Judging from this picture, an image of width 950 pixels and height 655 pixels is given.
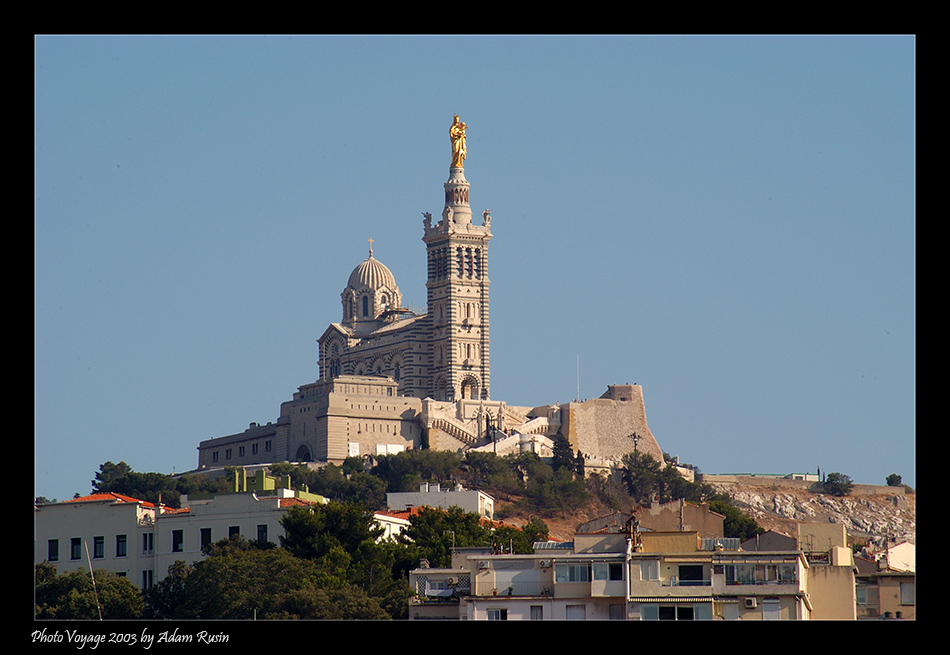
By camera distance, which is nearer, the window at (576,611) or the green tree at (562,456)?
the window at (576,611)

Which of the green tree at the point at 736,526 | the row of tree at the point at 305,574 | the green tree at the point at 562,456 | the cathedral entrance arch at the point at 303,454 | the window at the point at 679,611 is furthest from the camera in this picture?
the green tree at the point at 562,456

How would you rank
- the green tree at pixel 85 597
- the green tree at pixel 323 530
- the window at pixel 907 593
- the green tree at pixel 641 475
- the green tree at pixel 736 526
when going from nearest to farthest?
the window at pixel 907 593, the green tree at pixel 85 597, the green tree at pixel 323 530, the green tree at pixel 736 526, the green tree at pixel 641 475

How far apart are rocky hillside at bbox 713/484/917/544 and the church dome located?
3738cm

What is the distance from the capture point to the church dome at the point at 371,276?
6634 inches

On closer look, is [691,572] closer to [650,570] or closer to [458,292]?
[650,570]

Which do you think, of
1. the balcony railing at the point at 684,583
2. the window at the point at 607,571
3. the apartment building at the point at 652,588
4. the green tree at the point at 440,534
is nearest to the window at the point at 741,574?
the apartment building at the point at 652,588

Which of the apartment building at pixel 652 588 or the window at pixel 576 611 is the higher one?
the apartment building at pixel 652 588

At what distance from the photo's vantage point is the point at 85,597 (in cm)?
5844

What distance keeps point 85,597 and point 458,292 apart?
100478 millimetres

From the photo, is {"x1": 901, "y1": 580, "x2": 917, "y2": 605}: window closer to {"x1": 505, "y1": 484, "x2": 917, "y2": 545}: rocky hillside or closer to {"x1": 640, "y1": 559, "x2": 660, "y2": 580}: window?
{"x1": 640, "y1": 559, "x2": 660, "y2": 580}: window

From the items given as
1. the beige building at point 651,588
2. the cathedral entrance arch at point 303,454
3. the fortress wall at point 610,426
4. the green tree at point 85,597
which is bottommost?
the green tree at point 85,597

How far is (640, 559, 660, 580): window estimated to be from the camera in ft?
155

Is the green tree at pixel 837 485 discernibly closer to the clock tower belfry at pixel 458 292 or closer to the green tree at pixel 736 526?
the clock tower belfry at pixel 458 292
